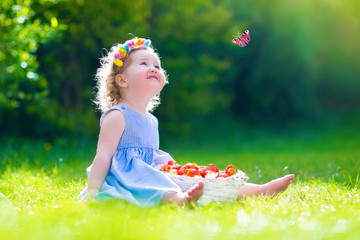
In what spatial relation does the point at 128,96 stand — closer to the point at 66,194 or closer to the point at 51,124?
the point at 66,194

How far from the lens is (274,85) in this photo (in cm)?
1378

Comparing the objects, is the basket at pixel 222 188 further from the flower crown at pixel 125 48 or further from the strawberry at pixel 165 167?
the flower crown at pixel 125 48

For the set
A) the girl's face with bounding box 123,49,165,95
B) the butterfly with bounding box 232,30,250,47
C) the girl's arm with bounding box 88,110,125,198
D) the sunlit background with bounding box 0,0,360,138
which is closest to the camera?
the girl's arm with bounding box 88,110,125,198

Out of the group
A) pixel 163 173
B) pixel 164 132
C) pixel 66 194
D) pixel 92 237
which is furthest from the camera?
pixel 164 132

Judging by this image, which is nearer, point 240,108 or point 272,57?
point 272,57

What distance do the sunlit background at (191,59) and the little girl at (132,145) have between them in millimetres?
2768

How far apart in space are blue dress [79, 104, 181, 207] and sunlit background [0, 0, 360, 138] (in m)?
3.06

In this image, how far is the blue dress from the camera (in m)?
2.84

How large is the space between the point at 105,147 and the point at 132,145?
0.23 m

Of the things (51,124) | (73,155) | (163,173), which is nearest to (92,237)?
(163,173)

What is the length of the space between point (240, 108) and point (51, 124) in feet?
22.3

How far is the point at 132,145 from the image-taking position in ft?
10.8

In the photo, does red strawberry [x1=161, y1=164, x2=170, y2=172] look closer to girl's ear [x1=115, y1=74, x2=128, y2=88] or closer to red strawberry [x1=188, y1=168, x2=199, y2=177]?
red strawberry [x1=188, y1=168, x2=199, y2=177]

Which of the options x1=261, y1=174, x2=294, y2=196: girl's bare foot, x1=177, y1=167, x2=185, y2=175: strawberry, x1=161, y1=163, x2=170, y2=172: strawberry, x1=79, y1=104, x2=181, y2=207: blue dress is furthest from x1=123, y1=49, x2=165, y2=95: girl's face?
x1=261, y1=174, x2=294, y2=196: girl's bare foot
